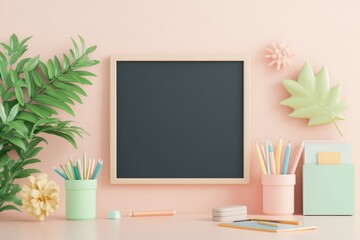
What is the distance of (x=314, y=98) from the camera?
6.15 ft

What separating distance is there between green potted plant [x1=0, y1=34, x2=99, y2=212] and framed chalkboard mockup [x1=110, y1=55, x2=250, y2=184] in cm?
11

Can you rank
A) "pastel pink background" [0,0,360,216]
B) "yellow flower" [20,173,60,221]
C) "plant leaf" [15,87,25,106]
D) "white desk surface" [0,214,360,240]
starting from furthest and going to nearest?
1. "pastel pink background" [0,0,360,216]
2. "plant leaf" [15,87,25,106]
3. "yellow flower" [20,173,60,221]
4. "white desk surface" [0,214,360,240]

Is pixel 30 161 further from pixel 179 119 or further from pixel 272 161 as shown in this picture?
pixel 272 161

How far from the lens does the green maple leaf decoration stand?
1.86 meters

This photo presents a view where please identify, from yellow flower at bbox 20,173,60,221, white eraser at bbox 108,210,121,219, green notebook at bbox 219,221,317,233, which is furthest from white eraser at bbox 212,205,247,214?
yellow flower at bbox 20,173,60,221

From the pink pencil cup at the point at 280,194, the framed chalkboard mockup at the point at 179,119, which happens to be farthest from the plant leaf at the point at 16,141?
the pink pencil cup at the point at 280,194

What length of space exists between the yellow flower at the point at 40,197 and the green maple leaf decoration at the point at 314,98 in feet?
2.20

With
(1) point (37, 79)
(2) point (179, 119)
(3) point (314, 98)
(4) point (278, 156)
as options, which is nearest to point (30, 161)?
(1) point (37, 79)

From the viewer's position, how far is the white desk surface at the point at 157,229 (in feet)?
4.67

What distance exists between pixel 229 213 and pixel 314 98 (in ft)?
1.36

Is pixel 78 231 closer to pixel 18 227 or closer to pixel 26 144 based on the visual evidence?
pixel 18 227

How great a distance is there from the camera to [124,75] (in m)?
1.90

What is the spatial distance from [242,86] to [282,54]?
0.14m

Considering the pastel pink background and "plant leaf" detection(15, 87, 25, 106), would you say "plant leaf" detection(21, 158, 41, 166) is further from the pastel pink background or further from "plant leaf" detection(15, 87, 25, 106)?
"plant leaf" detection(15, 87, 25, 106)
